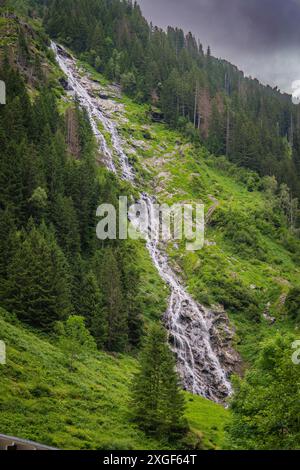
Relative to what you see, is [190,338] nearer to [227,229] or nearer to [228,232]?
[228,232]

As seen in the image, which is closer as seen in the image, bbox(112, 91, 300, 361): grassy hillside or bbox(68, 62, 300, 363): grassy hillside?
bbox(68, 62, 300, 363): grassy hillside

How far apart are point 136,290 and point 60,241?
539 inches

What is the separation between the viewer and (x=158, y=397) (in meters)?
35.9

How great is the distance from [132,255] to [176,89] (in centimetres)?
8669

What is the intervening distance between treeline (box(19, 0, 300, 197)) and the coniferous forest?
601 mm

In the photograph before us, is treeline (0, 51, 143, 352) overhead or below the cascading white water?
overhead

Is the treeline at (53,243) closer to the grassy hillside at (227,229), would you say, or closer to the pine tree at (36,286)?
the pine tree at (36,286)

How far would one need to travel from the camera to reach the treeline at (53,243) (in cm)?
5441

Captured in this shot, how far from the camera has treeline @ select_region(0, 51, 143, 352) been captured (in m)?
54.4

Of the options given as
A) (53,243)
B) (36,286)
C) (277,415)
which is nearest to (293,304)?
(53,243)

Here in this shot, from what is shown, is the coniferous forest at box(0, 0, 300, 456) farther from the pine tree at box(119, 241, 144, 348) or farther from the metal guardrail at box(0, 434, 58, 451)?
the metal guardrail at box(0, 434, 58, 451)

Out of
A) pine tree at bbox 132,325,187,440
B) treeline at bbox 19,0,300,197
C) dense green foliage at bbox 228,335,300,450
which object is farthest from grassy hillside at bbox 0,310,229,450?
treeline at bbox 19,0,300,197

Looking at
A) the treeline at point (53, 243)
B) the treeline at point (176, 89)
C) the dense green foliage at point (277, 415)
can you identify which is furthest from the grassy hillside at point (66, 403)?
the treeline at point (176, 89)

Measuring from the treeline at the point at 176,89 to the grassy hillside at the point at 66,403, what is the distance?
9373 cm
